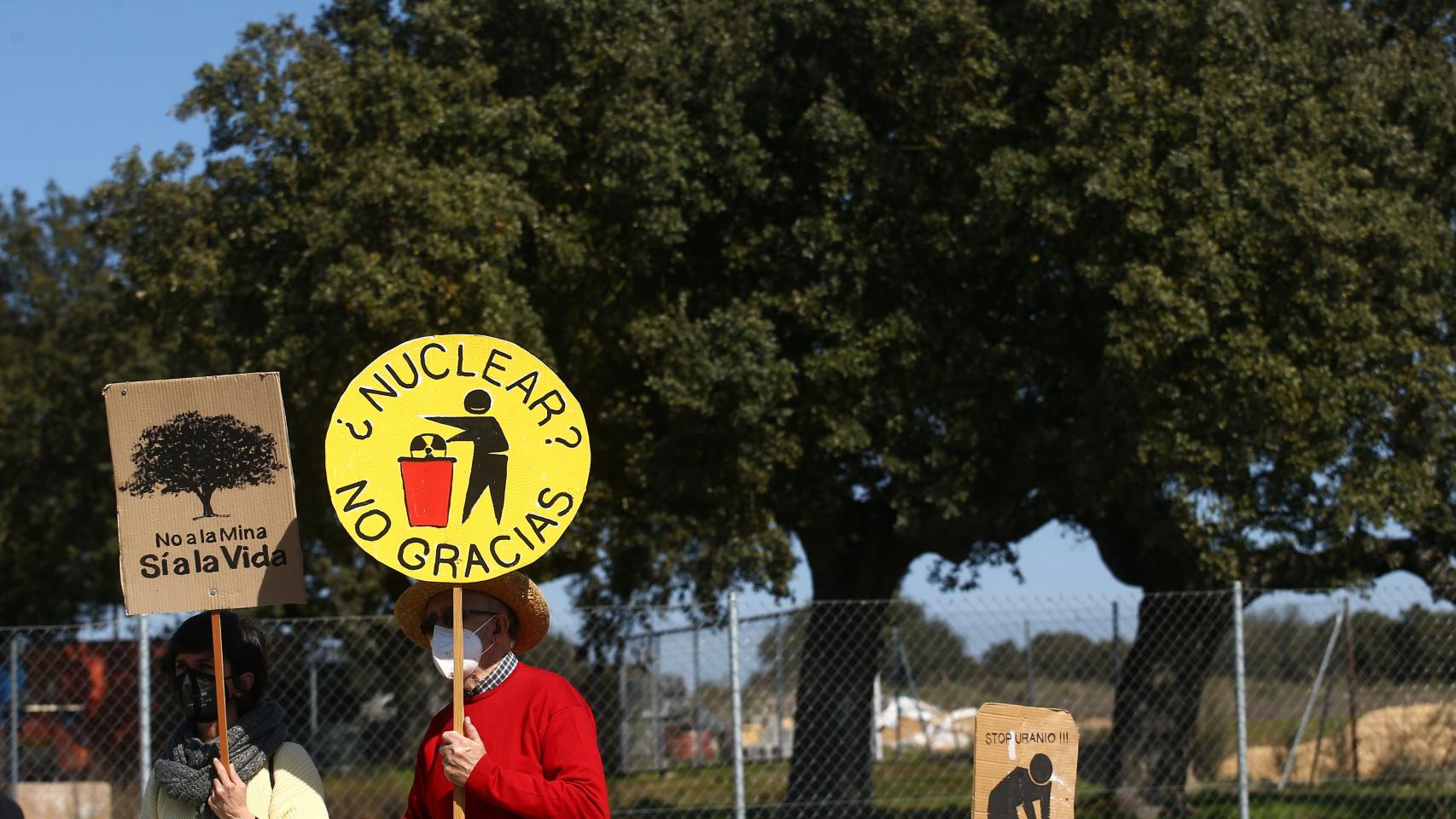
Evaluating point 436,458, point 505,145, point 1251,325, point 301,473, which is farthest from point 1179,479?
point 436,458

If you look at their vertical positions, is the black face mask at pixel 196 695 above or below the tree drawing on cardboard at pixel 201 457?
below

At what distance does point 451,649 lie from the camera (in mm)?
4062

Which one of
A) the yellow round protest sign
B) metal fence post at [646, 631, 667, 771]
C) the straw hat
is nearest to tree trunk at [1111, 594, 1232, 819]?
metal fence post at [646, 631, 667, 771]

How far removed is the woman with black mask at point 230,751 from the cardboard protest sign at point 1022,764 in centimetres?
220

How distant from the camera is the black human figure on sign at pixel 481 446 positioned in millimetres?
4145

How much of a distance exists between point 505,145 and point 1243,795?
708cm

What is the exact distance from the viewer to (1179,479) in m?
11.0

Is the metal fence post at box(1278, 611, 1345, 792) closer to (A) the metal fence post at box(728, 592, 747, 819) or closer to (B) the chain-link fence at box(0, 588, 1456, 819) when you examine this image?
(B) the chain-link fence at box(0, 588, 1456, 819)

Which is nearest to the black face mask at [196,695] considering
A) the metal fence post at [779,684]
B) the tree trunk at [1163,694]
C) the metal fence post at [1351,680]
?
the metal fence post at [779,684]

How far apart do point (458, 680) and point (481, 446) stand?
65 cm

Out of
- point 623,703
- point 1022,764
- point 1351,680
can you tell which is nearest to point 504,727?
point 1022,764

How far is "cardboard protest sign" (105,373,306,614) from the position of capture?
4234 mm

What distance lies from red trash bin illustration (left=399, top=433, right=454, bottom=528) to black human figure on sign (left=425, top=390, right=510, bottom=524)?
0.17 feet

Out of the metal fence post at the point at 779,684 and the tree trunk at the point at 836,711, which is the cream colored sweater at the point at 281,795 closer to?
the metal fence post at the point at 779,684
